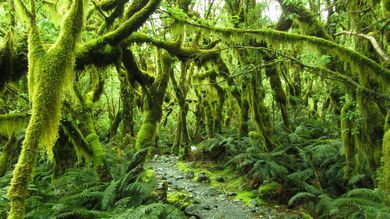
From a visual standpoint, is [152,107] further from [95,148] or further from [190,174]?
[190,174]

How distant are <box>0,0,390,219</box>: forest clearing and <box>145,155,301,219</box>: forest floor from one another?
52 millimetres

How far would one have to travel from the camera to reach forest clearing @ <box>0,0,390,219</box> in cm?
414

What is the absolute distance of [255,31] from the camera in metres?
6.71

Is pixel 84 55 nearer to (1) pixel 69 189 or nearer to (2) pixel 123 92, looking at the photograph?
(1) pixel 69 189

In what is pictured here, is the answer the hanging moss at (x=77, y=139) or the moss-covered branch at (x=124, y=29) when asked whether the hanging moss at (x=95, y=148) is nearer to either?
the hanging moss at (x=77, y=139)

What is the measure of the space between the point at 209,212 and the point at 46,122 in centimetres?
549

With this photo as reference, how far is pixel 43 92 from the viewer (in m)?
3.66

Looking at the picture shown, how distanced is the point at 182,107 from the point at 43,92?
9.74 meters

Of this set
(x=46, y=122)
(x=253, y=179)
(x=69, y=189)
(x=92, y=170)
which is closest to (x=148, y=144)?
(x=92, y=170)

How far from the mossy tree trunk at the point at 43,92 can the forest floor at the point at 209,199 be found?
191 inches

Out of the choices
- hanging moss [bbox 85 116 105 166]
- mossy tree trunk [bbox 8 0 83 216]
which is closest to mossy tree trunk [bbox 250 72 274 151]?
hanging moss [bbox 85 116 105 166]

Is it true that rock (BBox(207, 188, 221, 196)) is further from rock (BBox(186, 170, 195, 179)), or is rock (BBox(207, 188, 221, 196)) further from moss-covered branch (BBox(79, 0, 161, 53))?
moss-covered branch (BBox(79, 0, 161, 53))

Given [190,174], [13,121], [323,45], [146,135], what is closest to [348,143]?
[323,45]

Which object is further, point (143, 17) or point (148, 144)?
point (148, 144)
